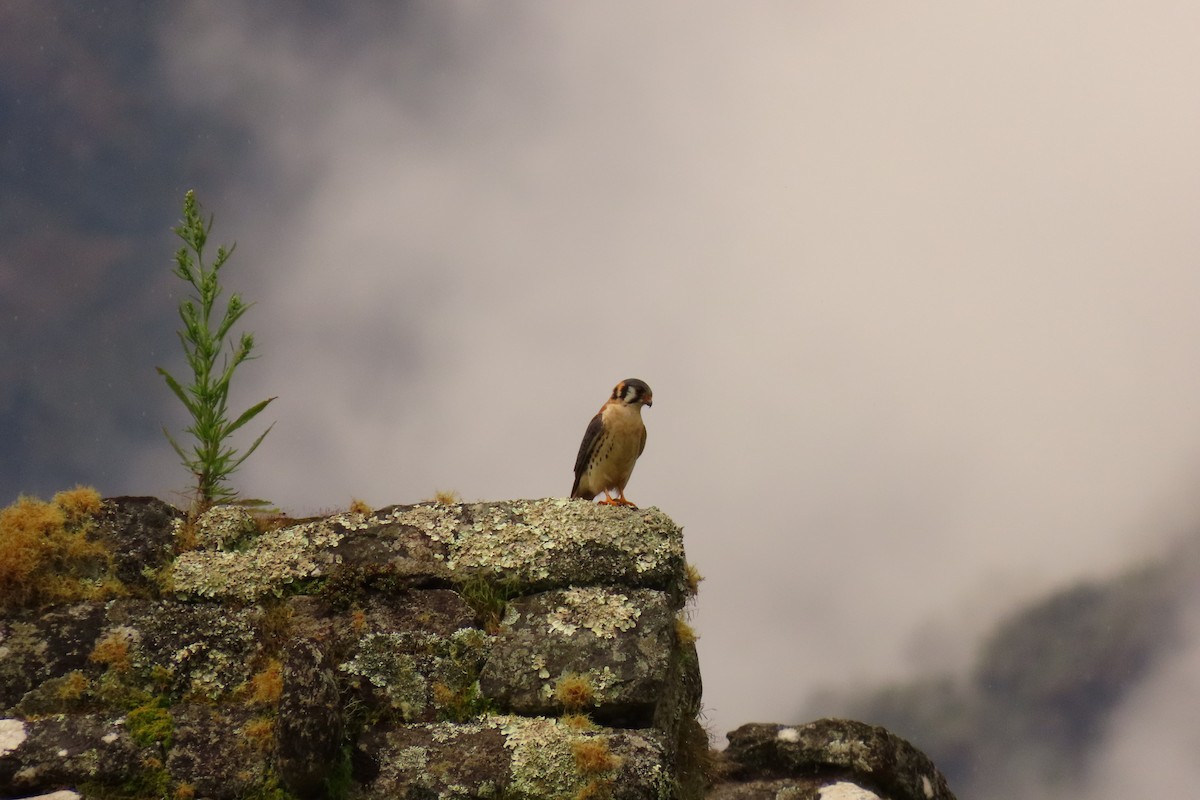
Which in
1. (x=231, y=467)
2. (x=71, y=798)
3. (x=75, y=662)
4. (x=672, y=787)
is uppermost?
(x=231, y=467)

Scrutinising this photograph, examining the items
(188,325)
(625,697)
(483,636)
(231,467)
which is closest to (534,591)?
(483,636)

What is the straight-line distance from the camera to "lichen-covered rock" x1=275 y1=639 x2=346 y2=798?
19.0ft

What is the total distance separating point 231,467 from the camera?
7.92 m

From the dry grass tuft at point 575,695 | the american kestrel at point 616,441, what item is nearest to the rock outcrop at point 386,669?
the dry grass tuft at point 575,695

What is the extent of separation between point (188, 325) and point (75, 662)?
2889 mm

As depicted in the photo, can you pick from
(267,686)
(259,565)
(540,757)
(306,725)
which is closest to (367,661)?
(267,686)

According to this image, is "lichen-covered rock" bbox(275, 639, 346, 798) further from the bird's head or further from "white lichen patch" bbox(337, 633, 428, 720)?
the bird's head

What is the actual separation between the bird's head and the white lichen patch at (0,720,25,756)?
6037mm

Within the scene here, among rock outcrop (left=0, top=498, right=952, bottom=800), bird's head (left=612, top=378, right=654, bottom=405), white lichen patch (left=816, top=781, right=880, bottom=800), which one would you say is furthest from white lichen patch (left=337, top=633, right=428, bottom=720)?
bird's head (left=612, top=378, right=654, bottom=405)

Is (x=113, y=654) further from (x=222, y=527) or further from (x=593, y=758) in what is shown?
(x=593, y=758)

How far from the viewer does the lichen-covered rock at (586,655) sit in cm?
635

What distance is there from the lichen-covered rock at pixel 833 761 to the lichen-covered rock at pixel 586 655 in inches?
39.2

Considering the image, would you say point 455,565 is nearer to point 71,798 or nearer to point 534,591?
point 534,591

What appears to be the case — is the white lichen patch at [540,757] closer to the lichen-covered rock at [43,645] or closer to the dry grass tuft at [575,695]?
the dry grass tuft at [575,695]
